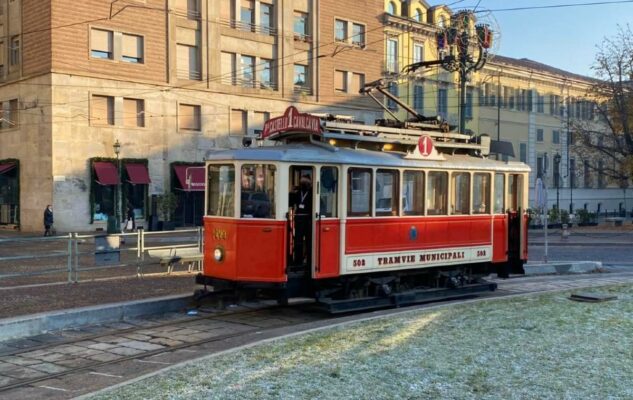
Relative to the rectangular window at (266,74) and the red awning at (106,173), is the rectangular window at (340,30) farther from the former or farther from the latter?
the red awning at (106,173)

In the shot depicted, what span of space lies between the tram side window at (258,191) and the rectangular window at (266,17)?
33.8 m

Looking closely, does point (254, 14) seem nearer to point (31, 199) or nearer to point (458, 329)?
point (31, 199)

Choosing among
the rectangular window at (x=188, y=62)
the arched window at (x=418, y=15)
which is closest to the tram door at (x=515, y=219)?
the rectangular window at (x=188, y=62)

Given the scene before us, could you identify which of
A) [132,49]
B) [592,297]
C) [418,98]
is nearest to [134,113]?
[132,49]

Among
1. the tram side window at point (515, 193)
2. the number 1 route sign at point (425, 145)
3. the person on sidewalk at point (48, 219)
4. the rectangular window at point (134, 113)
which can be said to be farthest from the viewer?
the rectangular window at point (134, 113)

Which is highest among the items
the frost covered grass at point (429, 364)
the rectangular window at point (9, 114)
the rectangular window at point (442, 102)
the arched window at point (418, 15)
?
the arched window at point (418, 15)

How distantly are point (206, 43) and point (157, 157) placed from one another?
7378 mm

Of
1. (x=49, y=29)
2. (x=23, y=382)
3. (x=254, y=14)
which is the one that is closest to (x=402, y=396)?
(x=23, y=382)

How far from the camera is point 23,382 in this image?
7.21 m

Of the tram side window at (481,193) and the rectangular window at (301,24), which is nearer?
the tram side window at (481,193)

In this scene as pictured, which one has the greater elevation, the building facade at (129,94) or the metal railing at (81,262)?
the building facade at (129,94)

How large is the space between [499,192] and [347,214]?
14.4 ft

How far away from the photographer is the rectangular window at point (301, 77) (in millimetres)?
44519

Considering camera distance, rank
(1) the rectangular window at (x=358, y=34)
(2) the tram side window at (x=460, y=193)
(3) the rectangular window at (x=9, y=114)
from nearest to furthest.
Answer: (2) the tram side window at (x=460, y=193) < (3) the rectangular window at (x=9, y=114) < (1) the rectangular window at (x=358, y=34)
